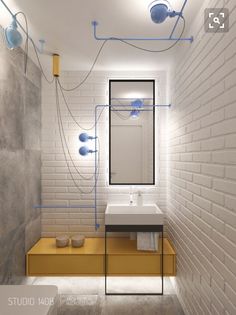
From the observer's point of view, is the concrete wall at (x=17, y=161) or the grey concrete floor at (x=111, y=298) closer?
the concrete wall at (x=17, y=161)

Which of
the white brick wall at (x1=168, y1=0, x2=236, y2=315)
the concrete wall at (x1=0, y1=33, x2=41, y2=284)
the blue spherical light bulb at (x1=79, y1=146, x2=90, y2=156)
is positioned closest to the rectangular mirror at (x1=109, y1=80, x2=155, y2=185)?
the blue spherical light bulb at (x1=79, y1=146, x2=90, y2=156)

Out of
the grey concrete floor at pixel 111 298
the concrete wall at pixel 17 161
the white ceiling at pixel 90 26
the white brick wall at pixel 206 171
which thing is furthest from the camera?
the grey concrete floor at pixel 111 298

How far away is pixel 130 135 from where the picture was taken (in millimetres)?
2787

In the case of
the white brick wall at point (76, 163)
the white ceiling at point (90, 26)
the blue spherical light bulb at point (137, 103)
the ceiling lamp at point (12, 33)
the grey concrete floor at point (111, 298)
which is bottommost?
the grey concrete floor at point (111, 298)

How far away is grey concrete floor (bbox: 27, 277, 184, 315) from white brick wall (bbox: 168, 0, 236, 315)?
0.66ft

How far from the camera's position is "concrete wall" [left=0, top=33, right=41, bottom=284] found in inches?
73.1

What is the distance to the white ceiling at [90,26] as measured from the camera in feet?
5.15

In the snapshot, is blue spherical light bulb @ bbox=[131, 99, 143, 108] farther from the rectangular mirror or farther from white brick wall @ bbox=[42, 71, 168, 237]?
white brick wall @ bbox=[42, 71, 168, 237]

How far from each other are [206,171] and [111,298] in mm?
1658

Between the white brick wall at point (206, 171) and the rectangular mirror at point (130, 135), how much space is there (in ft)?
1.87

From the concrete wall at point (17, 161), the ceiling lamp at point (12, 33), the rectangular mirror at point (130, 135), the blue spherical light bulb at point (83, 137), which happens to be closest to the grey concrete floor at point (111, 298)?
the concrete wall at point (17, 161)

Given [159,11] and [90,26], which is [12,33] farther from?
[159,11]

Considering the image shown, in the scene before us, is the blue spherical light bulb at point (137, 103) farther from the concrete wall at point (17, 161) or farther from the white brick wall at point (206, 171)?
the concrete wall at point (17, 161)

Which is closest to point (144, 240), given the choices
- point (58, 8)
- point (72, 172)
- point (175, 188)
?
point (175, 188)
